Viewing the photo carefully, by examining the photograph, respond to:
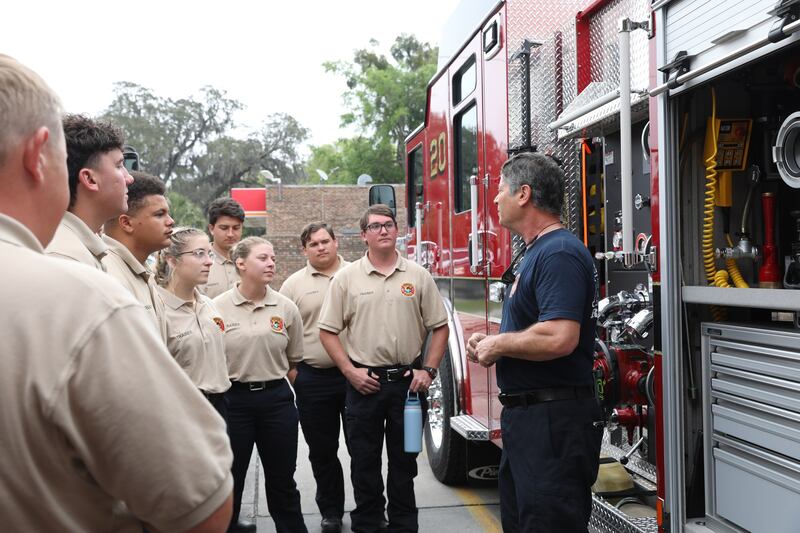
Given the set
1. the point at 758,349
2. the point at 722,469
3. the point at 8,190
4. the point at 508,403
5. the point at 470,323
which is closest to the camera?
the point at 8,190

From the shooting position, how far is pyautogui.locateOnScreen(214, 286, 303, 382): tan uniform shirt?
3.95m

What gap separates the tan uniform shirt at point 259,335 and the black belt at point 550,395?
160 cm

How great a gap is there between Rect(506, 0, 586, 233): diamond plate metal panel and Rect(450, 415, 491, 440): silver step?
1253 mm

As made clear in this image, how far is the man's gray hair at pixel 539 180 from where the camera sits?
299 centimetres

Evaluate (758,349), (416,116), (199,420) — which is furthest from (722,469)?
(416,116)

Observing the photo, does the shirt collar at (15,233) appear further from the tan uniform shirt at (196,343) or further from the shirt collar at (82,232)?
the tan uniform shirt at (196,343)

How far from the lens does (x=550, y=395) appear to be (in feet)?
9.21

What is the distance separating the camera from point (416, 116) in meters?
38.9

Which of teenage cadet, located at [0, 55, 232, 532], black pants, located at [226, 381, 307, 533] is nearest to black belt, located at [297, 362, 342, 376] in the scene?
black pants, located at [226, 381, 307, 533]

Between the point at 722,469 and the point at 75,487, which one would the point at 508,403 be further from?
the point at 75,487

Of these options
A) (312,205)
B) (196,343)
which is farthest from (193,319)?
(312,205)

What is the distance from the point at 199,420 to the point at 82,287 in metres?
0.25

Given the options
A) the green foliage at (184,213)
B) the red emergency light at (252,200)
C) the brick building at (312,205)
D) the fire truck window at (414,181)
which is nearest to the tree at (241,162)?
the green foliage at (184,213)

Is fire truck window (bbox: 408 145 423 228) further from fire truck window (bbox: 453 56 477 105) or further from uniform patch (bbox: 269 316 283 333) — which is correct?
uniform patch (bbox: 269 316 283 333)
